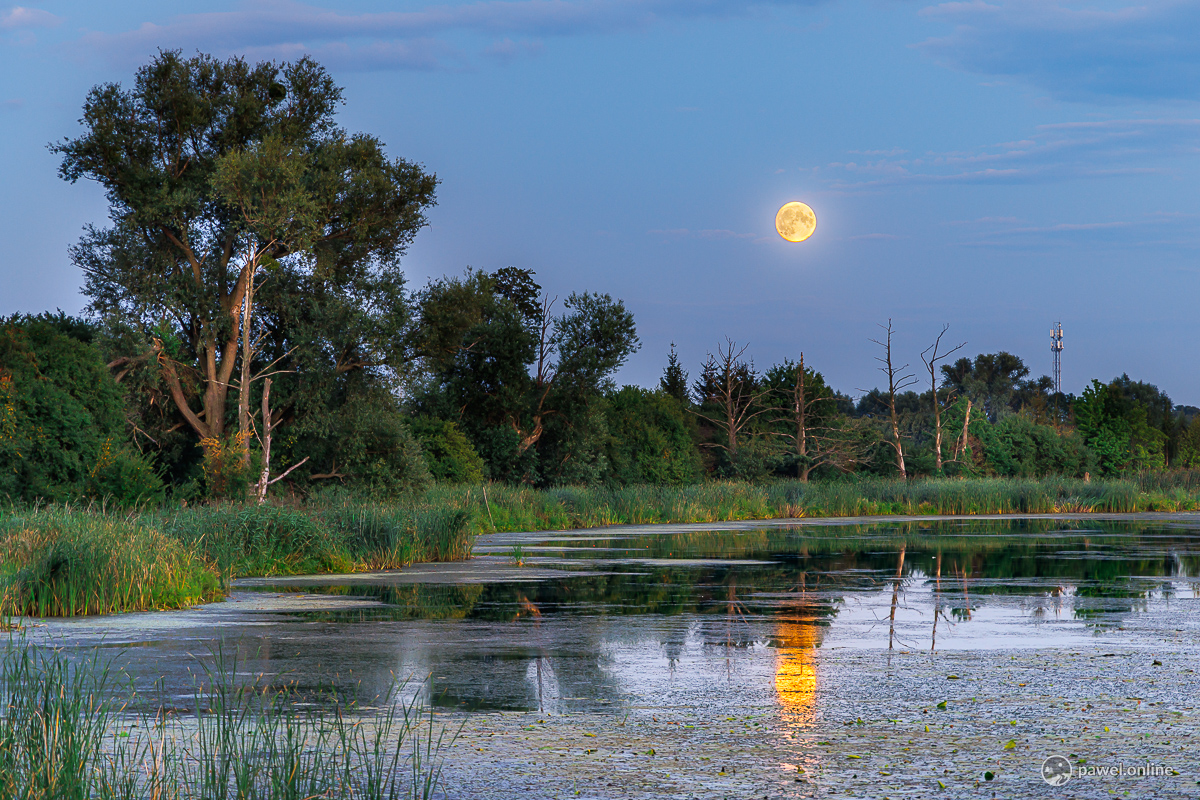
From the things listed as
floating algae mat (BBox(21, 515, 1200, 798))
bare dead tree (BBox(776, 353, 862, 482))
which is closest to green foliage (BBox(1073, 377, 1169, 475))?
bare dead tree (BBox(776, 353, 862, 482))

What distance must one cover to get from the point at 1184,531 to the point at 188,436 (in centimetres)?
3283

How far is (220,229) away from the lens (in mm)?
43719

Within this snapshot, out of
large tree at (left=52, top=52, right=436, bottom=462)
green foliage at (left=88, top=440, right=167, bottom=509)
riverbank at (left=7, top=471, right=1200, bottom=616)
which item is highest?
large tree at (left=52, top=52, right=436, bottom=462)

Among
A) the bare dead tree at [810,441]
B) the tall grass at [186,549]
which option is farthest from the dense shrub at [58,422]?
the bare dead tree at [810,441]

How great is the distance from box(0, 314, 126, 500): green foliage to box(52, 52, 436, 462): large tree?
17.4 ft

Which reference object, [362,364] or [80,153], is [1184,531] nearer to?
[362,364]

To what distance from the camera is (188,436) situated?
43688 millimetres

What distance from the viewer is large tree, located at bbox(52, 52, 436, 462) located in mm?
41094

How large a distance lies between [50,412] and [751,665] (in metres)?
26.9

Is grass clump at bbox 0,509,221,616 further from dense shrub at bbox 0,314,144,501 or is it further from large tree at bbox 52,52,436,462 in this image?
large tree at bbox 52,52,436,462

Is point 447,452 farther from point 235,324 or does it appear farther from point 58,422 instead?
A: point 58,422

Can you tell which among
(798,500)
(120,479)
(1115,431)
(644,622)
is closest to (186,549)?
(644,622)

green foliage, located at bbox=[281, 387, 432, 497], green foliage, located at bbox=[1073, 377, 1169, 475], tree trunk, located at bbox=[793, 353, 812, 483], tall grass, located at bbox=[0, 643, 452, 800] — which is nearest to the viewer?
tall grass, located at bbox=[0, 643, 452, 800]

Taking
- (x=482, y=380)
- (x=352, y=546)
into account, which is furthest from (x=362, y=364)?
(x=352, y=546)
